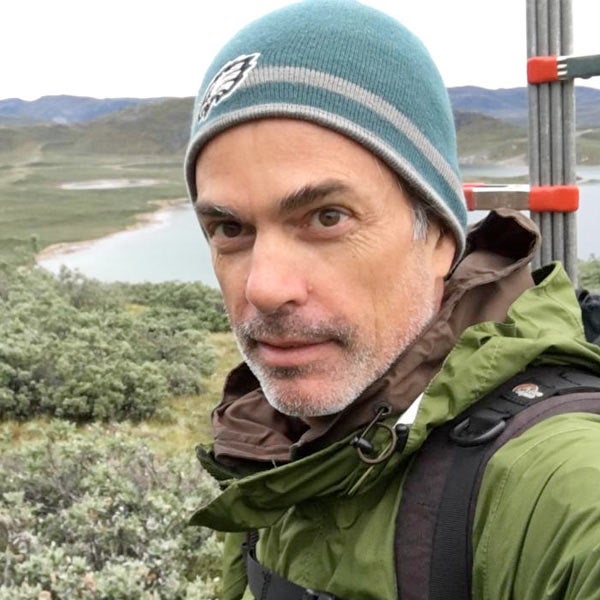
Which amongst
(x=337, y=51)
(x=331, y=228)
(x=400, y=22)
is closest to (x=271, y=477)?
(x=331, y=228)

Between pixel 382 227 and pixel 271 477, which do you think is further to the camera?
pixel 382 227

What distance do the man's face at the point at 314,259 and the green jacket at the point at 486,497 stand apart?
0.17 m

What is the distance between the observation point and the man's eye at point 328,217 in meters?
1.58

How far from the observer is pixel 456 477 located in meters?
1.28

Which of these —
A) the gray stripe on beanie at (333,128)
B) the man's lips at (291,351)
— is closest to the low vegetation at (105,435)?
the man's lips at (291,351)

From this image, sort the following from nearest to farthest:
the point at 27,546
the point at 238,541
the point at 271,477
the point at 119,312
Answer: the point at 271,477 < the point at 238,541 < the point at 27,546 < the point at 119,312

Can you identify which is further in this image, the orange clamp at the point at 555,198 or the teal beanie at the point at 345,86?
the orange clamp at the point at 555,198

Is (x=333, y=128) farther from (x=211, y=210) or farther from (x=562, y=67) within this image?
(x=562, y=67)

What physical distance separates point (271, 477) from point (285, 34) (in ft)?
2.82

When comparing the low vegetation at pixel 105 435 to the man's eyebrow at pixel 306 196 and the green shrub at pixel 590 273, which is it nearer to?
the man's eyebrow at pixel 306 196

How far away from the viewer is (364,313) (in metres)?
1.59

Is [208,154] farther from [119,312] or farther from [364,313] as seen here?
[119,312]

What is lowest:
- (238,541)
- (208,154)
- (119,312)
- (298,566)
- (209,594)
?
(119,312)

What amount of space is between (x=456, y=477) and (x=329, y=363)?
1.27 feet
